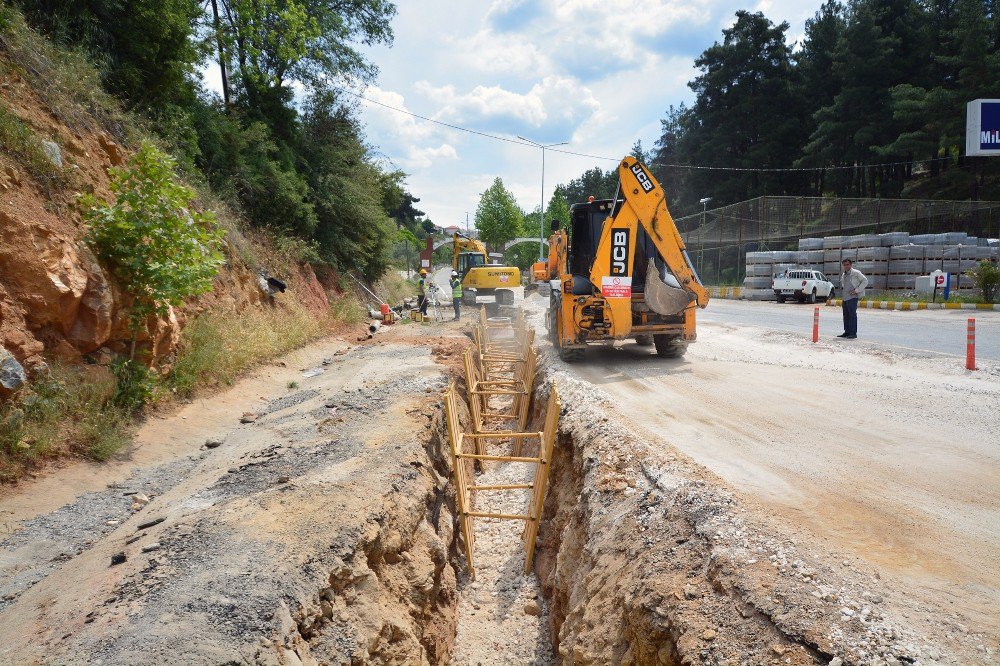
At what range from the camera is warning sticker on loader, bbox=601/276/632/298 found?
9.53 metres

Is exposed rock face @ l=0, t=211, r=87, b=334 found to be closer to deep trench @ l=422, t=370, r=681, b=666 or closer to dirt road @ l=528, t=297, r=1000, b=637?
deep trench @ l=422, t=370, r=681, b=666

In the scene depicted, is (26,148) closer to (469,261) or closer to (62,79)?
(62,79)

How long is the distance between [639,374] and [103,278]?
7467 mm

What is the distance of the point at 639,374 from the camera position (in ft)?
30.2

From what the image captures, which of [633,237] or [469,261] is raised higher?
[469,261]

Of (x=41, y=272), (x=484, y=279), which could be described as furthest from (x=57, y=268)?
(x=484, y=279)

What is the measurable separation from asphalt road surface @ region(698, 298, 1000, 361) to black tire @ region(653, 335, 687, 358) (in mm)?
3585

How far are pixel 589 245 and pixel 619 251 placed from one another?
41.9 inches

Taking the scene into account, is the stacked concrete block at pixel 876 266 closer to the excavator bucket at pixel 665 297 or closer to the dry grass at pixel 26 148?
the excavator bucket at pixel 665 297

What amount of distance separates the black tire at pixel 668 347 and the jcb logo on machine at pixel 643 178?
2641mm

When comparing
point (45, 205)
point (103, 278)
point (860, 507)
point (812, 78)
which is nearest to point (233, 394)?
point (103, 278)

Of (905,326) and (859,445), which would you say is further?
(905,326)

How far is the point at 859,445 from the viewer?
5.36m

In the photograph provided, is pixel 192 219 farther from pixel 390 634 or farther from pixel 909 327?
pixel 909 327
